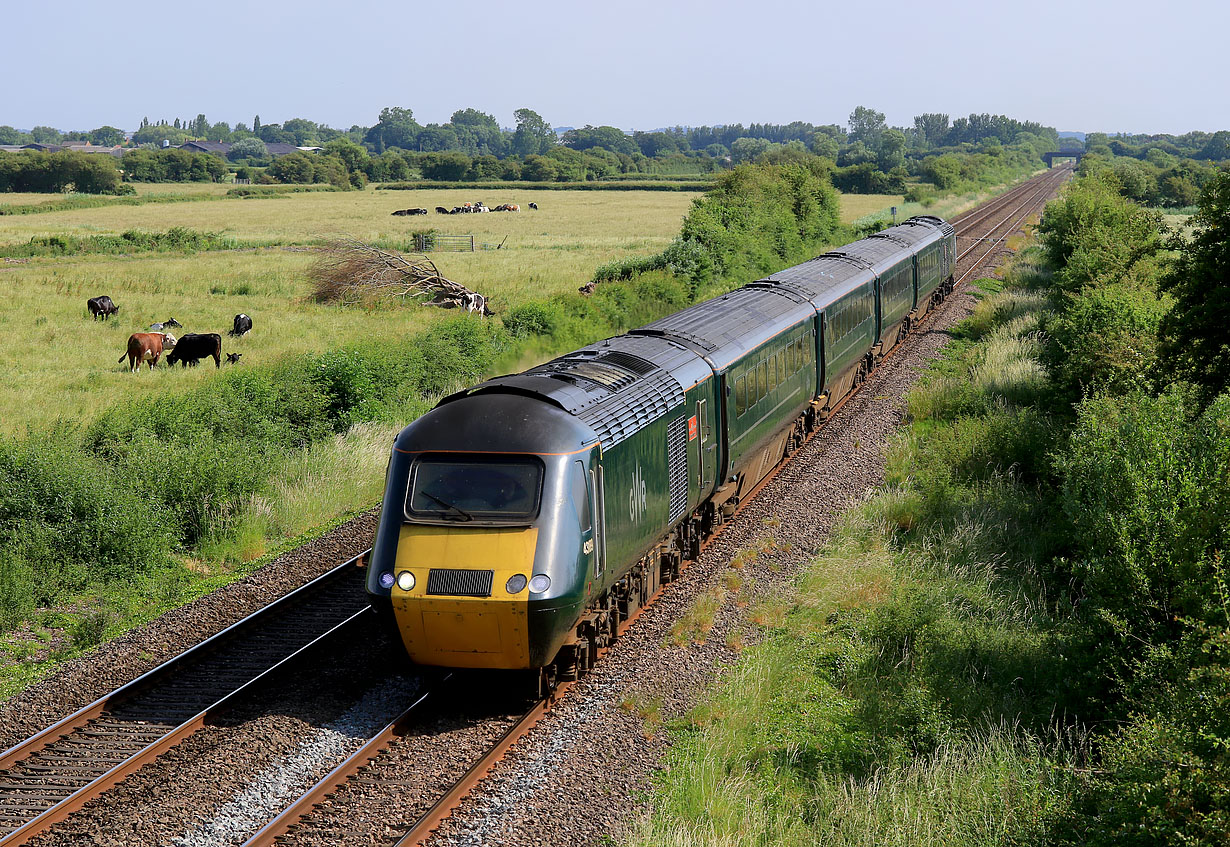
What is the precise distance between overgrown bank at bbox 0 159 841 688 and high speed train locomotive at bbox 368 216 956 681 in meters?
5.34

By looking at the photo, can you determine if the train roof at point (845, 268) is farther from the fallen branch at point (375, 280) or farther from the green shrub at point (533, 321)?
the fallen branch at point (375, 280)

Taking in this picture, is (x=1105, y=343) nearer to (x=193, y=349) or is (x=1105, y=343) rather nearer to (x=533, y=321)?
(x=533, y=321)

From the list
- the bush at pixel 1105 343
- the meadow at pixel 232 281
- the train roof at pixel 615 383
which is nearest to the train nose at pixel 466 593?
the train roof at pixel 615 383

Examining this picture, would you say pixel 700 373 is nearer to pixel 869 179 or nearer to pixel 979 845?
pixel 979 845

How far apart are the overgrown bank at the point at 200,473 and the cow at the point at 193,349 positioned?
692 cm

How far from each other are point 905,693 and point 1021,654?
2.20 metres

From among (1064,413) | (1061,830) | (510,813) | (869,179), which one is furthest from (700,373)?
(869,179)

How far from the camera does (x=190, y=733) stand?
395 inches

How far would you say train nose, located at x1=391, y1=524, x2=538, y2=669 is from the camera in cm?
955

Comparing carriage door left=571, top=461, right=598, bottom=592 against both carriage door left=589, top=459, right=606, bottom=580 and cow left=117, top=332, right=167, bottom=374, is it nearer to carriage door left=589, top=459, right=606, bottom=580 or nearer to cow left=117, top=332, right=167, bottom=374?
carriage door left=589, top=459, right=606, bottom=580

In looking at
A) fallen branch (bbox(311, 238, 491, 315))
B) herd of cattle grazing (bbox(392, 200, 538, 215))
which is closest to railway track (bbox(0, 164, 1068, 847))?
fallen branch (bbox(311, 238, 491, 315))

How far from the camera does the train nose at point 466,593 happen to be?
31.3 feet

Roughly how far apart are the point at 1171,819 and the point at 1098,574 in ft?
15.6

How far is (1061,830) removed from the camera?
702 cm
